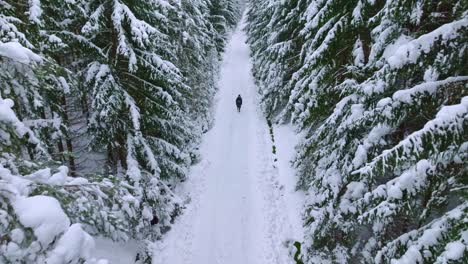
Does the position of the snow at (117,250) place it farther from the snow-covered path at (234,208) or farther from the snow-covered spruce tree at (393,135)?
the snow-covered spruce tree at (393,135)

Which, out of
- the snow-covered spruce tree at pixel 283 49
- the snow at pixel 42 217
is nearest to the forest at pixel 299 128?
the snow at pixel 42 217

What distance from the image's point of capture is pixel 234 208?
15.1 metres

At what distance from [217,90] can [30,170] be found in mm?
27562

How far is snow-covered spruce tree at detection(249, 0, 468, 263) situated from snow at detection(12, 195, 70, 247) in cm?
492

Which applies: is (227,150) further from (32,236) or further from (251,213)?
(32,236)

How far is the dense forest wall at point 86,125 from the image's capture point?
3.21 m

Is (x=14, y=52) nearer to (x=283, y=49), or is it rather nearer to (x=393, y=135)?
(x=393, y=135)

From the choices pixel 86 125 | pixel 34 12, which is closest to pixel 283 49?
pixel 86 125

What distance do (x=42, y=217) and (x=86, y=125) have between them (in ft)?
34.5

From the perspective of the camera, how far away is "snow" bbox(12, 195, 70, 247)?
9.96 feet

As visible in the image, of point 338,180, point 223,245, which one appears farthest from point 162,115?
point 338,180

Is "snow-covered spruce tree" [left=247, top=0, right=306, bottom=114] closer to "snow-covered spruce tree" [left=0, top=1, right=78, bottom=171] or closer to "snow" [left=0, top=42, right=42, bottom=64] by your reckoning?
"snow-covered spruce tree" [left=0, top=1, right=78, bottom=171]

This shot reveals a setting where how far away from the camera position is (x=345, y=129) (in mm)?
8828

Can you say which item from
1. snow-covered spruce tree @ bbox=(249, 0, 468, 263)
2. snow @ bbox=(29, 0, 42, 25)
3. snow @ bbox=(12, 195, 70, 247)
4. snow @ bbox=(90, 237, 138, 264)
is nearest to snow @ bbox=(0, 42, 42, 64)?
snow @ bbox=(12, 195, 70, 247)
